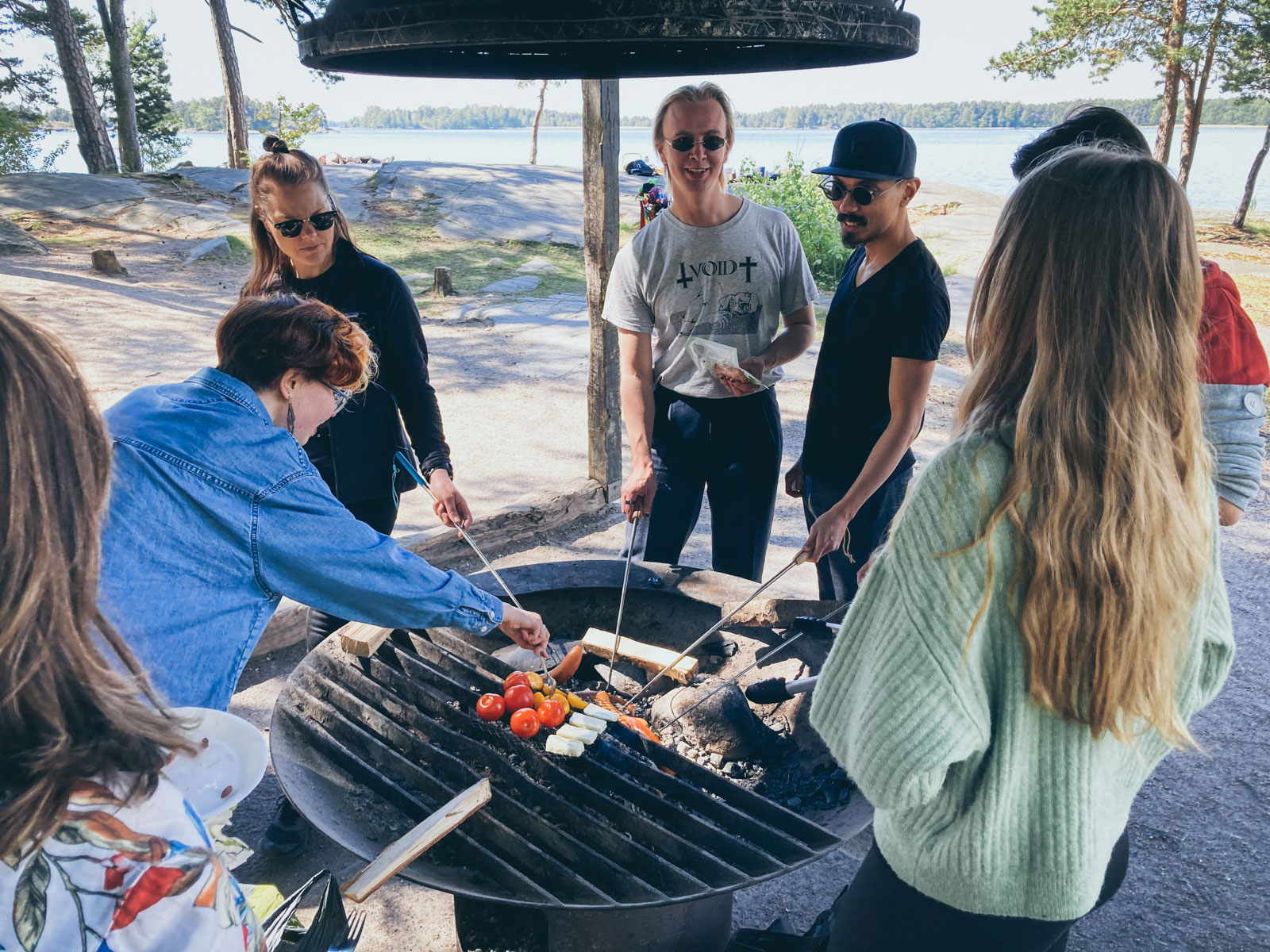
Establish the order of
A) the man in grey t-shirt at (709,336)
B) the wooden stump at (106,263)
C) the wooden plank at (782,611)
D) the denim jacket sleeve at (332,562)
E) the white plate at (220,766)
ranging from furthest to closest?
the wooden stump at (106,263), the man in grey t-shirt at (709,336), the wooden plank at (782,611), the denim jacket sleeve at (332,562), the white plate at (220,766)

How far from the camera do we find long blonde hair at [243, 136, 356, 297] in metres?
2.79

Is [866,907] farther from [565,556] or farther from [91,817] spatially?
[565,556]

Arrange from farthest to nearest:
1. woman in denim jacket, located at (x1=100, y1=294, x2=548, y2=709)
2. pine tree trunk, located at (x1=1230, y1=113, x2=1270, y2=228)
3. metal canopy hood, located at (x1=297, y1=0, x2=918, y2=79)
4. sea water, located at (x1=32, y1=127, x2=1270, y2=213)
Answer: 1. sea water, located at (x1=32, y1=127, x2=1270, y2=213)
2. pine tree trunk, located at (x1=1230, y1=113, x2=1270, y2=228)
3. woman in denim jacket, located at (x1=100, y1=294, x2=548, y2=709)
4. metal canopy hood, located at (x1=297, y1=0, x2=918, y2=79)

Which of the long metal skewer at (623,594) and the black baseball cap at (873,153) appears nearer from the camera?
the black baseball cap at (873,153)

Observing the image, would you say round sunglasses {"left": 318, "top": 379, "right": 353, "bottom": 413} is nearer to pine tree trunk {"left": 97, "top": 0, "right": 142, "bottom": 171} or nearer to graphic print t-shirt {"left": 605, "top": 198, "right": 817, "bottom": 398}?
graphic print t-shirt {"left": 605, "top": 198, "right": 817, "bottom": 398}

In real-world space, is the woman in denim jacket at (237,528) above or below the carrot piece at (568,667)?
above

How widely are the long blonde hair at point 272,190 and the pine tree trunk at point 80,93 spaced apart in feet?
51.8

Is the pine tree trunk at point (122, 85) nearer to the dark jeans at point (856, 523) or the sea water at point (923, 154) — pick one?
the sea water at point (923, 154)

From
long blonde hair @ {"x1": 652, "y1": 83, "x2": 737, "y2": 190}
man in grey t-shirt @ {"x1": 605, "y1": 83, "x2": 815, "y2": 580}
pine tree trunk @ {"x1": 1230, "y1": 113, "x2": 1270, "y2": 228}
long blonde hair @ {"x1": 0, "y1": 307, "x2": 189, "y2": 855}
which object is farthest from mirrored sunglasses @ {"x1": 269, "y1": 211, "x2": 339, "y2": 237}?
pine tree trunk @ {"x1": 1230, "y1": 113, "x2": 1270, "y2": 228}

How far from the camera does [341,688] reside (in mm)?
2514

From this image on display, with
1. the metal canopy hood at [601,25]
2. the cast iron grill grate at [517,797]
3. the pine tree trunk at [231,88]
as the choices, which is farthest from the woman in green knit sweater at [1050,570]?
the pine tree trunk at [231,88]

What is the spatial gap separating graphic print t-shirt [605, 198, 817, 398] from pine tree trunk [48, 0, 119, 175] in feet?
53.6

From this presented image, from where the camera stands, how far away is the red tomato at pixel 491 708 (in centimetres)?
237

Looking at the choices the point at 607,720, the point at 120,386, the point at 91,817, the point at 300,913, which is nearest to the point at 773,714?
the point at 607,720
